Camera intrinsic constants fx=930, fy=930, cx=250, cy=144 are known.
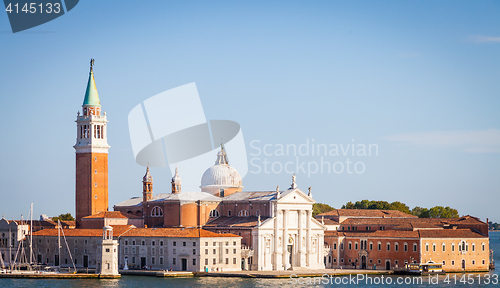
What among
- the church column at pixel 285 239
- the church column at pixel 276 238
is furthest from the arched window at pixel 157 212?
the church column at pixel 285 239

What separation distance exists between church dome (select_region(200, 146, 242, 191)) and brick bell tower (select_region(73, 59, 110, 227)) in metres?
9.11

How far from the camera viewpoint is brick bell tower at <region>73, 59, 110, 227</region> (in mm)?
80750

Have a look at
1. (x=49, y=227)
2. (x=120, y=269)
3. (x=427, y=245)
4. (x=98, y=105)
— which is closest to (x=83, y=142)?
(x=98, y=105)

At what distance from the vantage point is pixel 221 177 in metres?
83.8

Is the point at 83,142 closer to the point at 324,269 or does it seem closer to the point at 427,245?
the point at 324,269

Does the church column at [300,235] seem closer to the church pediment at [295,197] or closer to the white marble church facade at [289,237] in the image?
the white marble church facade at [289,237]

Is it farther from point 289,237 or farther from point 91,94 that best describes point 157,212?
point 289,237

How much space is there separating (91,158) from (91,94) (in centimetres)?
582

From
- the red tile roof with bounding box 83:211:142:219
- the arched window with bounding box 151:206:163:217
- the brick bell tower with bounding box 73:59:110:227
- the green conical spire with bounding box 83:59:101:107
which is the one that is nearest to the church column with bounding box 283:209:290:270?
the arched window with bounding box 151:206:163:217

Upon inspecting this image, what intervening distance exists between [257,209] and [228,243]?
6990 mm

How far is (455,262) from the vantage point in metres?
75.2

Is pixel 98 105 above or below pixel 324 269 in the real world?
above

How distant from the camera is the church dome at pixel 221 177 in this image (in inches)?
3290

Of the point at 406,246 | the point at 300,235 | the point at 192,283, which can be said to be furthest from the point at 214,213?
the point at 192,283
